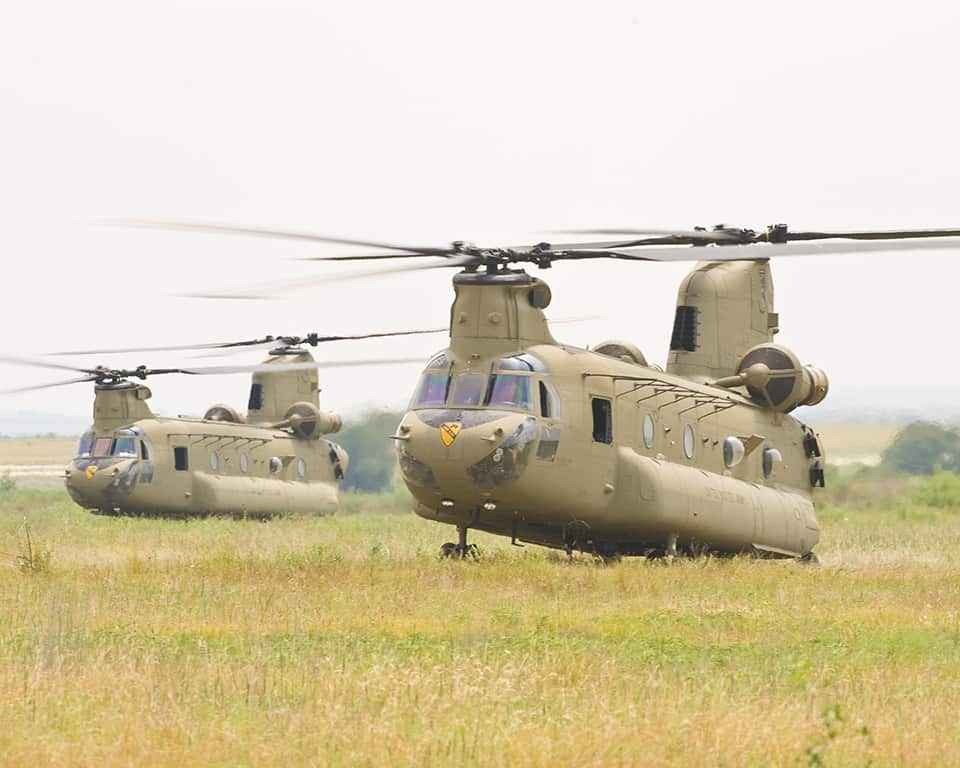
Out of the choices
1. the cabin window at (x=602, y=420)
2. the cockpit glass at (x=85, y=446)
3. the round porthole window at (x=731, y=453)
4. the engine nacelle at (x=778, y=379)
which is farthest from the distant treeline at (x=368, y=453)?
the cabin window at (x=602, y=420)

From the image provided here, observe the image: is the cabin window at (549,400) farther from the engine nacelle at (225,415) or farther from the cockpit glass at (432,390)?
the engine nacelle at (225,415)

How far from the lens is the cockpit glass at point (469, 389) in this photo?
67.6 feet

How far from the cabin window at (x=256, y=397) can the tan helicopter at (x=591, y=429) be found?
23.2 m

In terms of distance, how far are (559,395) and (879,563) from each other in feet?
23.1

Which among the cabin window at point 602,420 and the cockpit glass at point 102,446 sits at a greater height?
the cabin window at point 602,420

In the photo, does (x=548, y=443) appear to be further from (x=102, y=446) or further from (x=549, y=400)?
(x=102, y=446)

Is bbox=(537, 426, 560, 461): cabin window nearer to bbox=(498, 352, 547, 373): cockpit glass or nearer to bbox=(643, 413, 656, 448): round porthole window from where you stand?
bbox=(498, 352, 547, 373): cockpit glass

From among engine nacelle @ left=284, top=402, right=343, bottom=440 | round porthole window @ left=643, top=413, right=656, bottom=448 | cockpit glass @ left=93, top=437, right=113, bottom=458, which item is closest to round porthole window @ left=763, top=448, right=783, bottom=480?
round porthole window @ left=643, top=413, right=656, bottom=448

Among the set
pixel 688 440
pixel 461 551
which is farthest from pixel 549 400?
pixel 688 440

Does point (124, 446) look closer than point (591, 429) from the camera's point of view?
No

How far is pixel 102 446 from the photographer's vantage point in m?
40.4

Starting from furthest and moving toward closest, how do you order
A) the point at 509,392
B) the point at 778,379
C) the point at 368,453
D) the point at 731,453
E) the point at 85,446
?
the point at 368,453 < the point at 85,446 < the point at 778,379 < the point at 731,453 < the point at 509,392

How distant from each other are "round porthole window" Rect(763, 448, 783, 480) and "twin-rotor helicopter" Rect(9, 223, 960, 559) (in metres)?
0.04

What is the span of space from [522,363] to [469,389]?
0.80 meters
